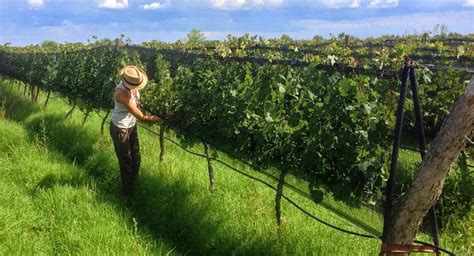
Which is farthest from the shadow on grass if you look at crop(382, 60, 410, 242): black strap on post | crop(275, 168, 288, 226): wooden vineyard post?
crop(382, 60, 410, 242): black strap on post

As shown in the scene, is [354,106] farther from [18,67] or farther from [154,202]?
[18,67]

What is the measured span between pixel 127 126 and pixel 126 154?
0.35 m

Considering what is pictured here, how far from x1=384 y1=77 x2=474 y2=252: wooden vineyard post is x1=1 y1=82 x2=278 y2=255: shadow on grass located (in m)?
1.49

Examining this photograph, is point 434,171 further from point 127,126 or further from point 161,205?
point 127,126

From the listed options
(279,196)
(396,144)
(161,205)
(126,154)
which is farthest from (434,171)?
(126,154)

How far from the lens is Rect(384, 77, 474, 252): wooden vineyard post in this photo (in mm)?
2770

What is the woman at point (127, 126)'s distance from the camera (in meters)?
5.32

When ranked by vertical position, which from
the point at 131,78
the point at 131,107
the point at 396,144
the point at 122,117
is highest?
the point at 131,78

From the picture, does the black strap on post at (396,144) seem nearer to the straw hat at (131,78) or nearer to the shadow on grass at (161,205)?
the shadow on grass at (161,205)

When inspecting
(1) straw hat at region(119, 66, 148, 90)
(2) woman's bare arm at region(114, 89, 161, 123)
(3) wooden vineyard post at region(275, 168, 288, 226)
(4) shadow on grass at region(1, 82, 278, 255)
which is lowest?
(4) shadow on grass at region(1, 82, 278, 255)

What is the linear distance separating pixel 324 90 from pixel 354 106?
53cm

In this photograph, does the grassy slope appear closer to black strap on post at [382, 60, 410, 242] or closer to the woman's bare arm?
black strap on post at [382, 60, 410, 242]

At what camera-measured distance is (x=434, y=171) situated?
2934 mm

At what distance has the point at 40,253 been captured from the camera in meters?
3.96
